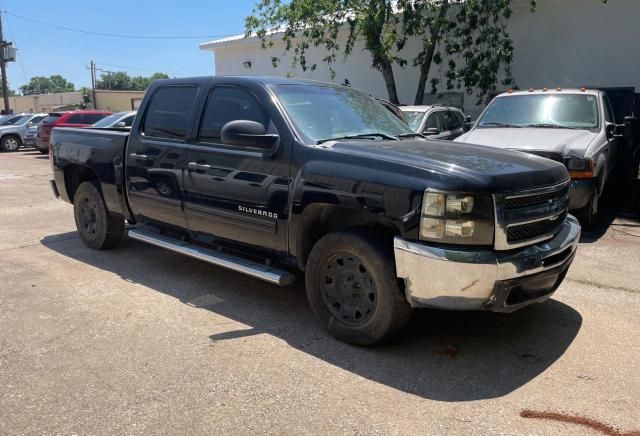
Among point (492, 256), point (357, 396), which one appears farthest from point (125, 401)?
point (492, 256)

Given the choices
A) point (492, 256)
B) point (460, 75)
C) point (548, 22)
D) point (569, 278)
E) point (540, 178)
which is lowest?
point (569, 278)

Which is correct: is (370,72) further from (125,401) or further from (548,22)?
(125,401)

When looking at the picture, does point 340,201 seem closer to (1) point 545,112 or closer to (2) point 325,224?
(2) point 325,224

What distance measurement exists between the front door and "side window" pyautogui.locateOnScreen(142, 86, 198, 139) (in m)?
0.30

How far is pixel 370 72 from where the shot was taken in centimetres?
1733

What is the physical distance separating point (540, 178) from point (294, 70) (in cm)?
1635

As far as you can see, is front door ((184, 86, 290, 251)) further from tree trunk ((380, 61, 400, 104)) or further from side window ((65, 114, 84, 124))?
side window ((65, 114, 84, 124))

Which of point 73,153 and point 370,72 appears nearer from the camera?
point 73,153

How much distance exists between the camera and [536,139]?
23.6 feet

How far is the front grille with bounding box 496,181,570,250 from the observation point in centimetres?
352

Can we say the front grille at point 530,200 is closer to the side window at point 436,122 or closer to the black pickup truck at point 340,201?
the black pickup truck at point 340,201

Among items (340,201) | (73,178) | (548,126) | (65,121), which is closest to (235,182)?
(340,201)

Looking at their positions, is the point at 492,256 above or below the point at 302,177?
below

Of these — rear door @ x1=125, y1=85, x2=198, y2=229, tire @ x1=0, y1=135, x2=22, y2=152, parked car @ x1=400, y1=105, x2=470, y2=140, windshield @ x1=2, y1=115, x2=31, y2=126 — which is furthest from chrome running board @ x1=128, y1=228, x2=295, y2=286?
windshield @ x1=2, y1=115, x2=31, y2=126
